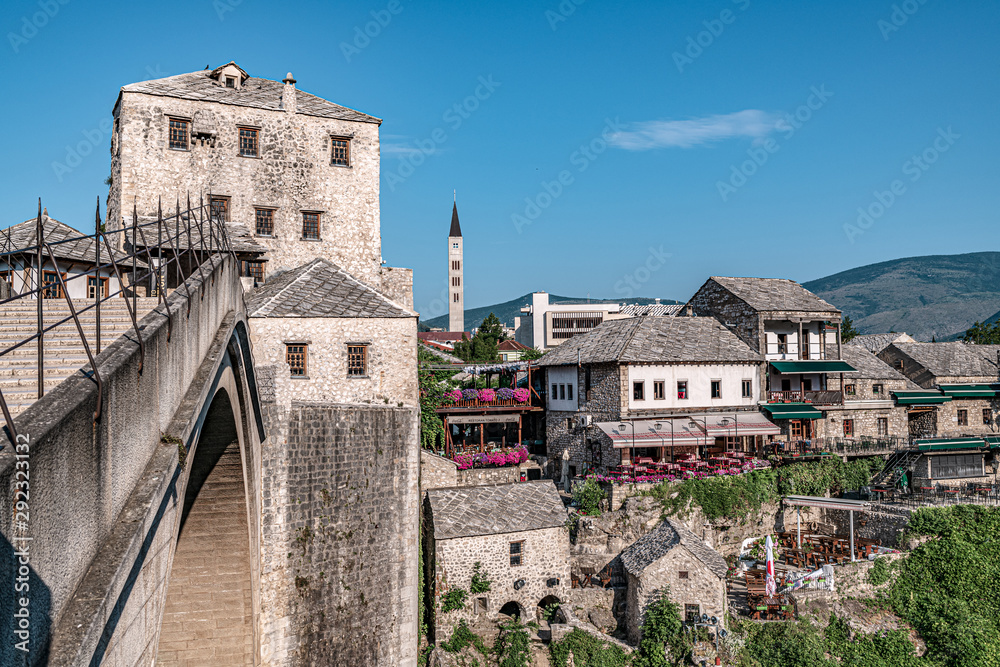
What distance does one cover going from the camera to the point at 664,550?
2156 centimetres

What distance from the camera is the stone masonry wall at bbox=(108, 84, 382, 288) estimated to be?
73.4 ft

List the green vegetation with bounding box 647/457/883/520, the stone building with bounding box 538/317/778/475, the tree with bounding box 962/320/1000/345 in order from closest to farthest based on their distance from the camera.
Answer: the green vegetation with bounding box 647/457/883/520 < the stone building with bounding box 538/317/778/475 < the tree with bounding box 962/320/1000/345

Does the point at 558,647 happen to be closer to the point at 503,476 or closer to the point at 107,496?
the point at 503,476

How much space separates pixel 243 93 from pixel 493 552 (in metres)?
18.2

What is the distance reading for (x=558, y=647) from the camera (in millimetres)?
20156

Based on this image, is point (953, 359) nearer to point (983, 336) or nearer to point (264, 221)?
point (983, 336)

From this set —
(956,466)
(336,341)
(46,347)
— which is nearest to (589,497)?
(336,341)

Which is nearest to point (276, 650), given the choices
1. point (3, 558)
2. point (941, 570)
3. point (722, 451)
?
point (3, 558)

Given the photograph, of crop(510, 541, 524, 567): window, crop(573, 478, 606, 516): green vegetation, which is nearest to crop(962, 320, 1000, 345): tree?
crop(573, 478, 606, 516): green vegetation

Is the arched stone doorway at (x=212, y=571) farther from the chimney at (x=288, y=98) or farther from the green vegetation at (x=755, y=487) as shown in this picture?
the green vegetation at (x=755, y=487)

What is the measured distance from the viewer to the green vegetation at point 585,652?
65.4 feet

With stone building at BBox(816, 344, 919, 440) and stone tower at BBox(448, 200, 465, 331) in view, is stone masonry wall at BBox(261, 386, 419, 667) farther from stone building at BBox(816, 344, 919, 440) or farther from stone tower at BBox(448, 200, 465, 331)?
stone tower at BBox(448, 200, 465, 331)

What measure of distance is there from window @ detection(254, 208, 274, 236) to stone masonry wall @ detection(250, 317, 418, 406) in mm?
7499

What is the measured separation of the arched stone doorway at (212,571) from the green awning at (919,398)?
36465mm
